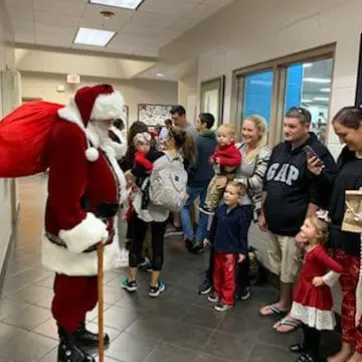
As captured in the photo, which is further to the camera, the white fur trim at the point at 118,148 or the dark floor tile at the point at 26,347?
the dark floor tile at the point at 26,347

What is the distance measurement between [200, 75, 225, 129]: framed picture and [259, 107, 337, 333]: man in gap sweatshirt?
2.12 metres

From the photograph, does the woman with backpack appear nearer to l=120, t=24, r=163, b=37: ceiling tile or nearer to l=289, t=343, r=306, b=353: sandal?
l=289, t=343, r=306, b=353: sandal

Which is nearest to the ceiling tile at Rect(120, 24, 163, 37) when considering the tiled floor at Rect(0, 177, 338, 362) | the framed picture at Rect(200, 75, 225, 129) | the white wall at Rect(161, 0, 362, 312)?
the white wall at Rect(161, 0, 362, 312)

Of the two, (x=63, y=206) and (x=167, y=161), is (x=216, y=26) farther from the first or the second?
(x=63, y=206)

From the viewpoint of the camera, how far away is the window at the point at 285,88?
3.29m

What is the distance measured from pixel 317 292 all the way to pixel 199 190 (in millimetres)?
Answer: 2413

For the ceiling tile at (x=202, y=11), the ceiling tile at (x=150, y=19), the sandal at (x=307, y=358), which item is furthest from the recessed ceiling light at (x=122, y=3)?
the sandal at (x=307, y=358)

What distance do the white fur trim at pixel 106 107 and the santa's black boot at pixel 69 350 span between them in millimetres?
1226

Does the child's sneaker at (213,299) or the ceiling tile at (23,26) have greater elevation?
the ceiling tile at (23,26)

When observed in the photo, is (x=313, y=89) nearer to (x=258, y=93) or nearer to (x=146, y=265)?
(x=258, y=93)

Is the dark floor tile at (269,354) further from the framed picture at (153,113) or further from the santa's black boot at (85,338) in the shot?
the framed picture at (153,113)

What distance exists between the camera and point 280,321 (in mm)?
2873

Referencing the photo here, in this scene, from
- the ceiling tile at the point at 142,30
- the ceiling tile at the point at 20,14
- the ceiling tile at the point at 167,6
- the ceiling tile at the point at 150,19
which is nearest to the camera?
the ceiling tile at the point at 167,6

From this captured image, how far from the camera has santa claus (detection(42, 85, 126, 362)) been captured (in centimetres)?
185
